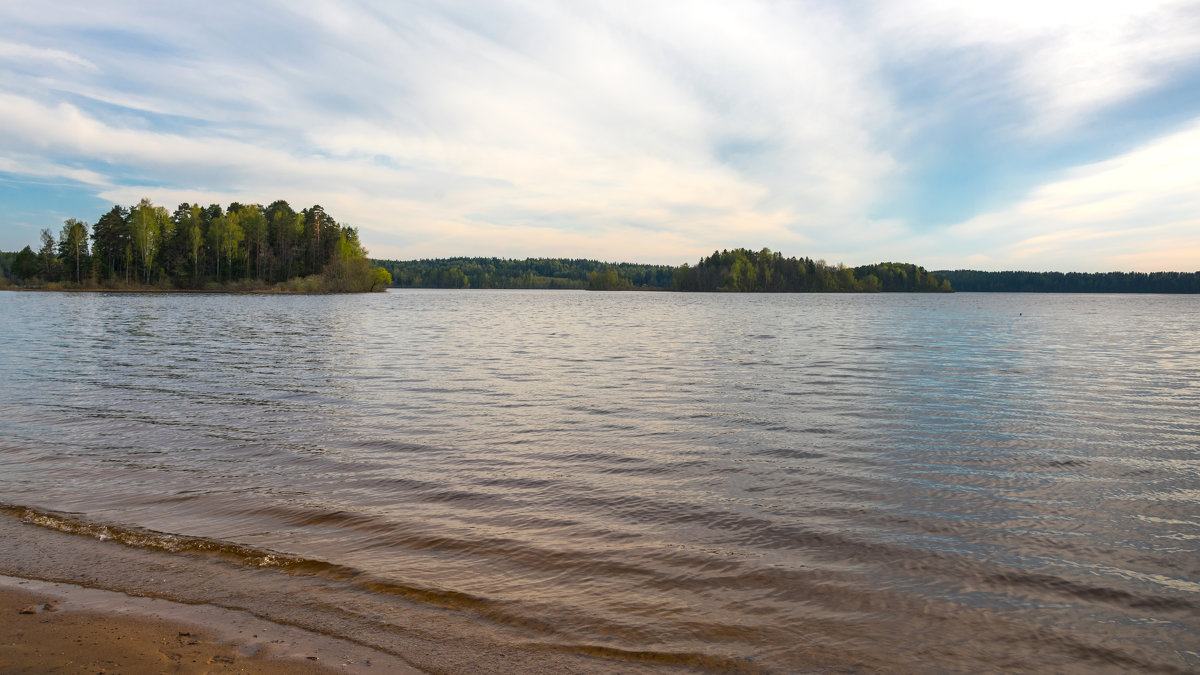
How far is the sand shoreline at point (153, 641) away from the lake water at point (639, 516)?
0.26m

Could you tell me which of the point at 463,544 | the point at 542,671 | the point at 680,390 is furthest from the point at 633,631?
the point at 680,390

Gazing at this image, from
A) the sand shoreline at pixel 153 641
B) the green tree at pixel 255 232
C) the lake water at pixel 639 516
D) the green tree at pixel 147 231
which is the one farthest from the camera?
the green tree at pixel 255 232

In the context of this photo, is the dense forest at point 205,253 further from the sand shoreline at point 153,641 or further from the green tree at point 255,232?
the sand shoreline at point 153,641

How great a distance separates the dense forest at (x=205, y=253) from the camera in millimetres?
127875

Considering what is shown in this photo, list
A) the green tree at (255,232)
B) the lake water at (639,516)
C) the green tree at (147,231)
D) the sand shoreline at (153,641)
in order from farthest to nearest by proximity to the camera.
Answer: the green tree at (255,232) < the green tree at (147,231) < the lake water at (639,516) < the sand shoreline at (153,641)

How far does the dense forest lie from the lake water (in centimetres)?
12999

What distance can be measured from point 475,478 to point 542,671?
519 centimetres

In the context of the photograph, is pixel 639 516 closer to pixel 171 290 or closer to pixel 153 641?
pixel 153 641

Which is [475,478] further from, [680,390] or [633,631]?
[680,390]

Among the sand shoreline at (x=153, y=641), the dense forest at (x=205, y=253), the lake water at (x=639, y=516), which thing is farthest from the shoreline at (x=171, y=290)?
the sand shoreline at (x=153, y=641)

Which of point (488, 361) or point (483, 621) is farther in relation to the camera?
point (488, 361)

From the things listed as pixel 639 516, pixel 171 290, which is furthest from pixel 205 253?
pixel 639 516

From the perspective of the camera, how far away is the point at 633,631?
518 cm

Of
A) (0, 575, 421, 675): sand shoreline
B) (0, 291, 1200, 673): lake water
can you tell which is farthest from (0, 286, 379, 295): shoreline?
(0, 575, 421, 675): sand shoreline
